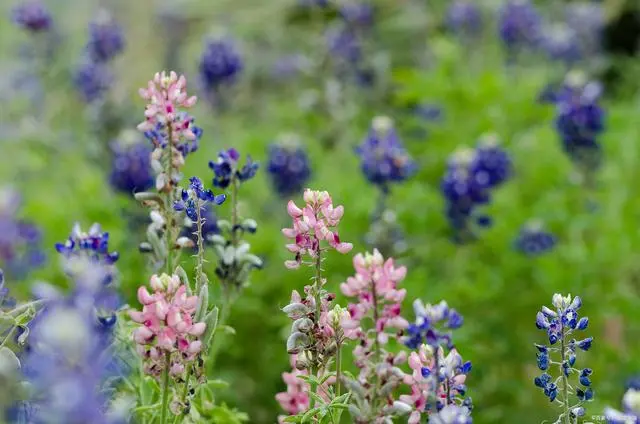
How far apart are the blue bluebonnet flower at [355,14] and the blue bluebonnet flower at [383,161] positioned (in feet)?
5.73

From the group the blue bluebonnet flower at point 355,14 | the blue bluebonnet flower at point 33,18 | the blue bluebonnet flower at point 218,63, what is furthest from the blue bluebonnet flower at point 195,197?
the blue bluebonnet flower at point 355,14

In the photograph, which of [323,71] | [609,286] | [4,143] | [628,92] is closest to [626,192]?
[609,286]

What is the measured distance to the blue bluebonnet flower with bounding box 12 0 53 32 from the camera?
4473 millimetres

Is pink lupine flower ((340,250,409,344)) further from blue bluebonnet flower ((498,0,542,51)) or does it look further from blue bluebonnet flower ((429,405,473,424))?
blue bluebonnet flower ((498,0,542,51))

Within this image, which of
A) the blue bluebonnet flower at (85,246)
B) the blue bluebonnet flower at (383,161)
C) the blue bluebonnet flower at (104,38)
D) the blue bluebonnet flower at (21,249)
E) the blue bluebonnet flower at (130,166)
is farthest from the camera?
the blue bluebonnet flower at (104,38)

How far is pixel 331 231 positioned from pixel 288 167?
2304mm

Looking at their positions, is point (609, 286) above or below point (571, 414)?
above

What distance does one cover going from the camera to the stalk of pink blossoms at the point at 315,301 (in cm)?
145

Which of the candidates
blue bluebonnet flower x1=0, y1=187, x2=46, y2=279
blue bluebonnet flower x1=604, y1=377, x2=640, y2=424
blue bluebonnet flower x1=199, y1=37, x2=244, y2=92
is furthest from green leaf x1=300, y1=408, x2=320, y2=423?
blue bluebonnet flower x1=199, y1=37, x2=244, y2=92

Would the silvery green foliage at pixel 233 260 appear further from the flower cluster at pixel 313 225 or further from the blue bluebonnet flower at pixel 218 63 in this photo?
the blue bluebonnet flower at pixel 218 63

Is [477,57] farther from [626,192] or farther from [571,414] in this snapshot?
[571,414]

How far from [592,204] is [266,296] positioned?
1.36 m

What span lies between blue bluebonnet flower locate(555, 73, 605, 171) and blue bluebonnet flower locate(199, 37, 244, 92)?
1465 millimetres

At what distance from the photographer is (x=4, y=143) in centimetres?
596
